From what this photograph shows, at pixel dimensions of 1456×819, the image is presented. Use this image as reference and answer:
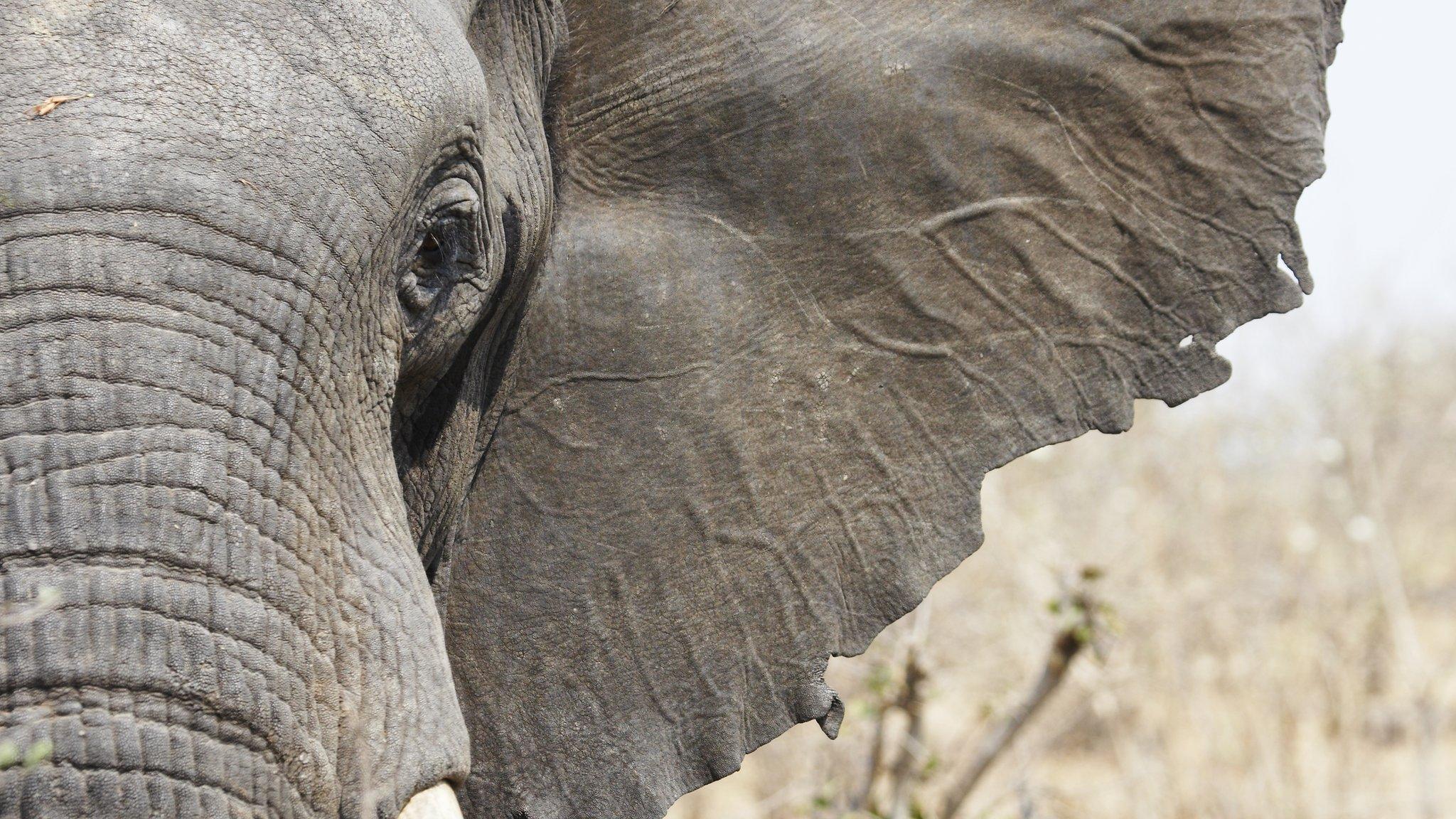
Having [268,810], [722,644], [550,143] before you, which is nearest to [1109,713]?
[722,644]

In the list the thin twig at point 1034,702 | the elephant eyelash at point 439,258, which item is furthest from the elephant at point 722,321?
the thin twig at point 1034,702

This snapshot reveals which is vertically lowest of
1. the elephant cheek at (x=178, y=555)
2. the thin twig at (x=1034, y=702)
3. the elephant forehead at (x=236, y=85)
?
the elephant cheek at (x=178, y=555)

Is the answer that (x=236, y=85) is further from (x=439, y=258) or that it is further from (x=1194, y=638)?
(x=1194, y=638)

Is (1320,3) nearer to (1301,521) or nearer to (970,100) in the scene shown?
(970,100)

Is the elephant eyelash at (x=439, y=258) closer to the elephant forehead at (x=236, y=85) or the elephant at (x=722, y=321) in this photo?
the elephant at (x=722, y=321)

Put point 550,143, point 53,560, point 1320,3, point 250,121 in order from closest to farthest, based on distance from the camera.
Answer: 1. point 53,560
2. point 250,121
3. point 550,143
4. point 1320,3

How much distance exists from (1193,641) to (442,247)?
545 cm

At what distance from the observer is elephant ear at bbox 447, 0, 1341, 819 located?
6.61 feet

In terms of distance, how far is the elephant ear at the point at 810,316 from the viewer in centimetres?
201

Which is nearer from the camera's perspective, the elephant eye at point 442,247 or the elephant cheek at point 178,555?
the elephant cheek at point 178,555

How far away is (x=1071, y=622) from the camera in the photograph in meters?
3.42

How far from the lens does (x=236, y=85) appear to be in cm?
145

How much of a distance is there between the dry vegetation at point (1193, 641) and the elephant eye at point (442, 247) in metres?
1.76

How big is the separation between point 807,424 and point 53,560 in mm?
1038
